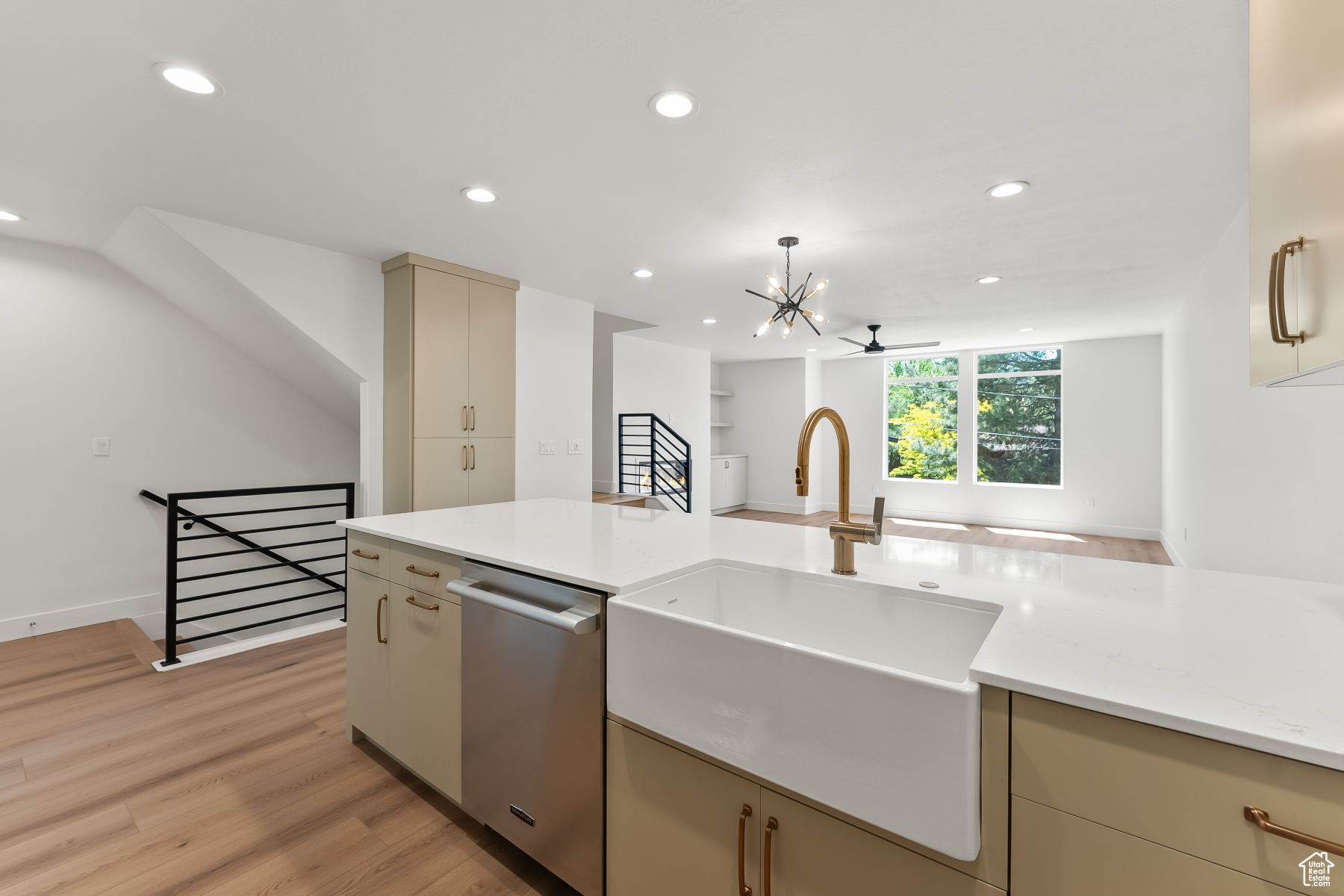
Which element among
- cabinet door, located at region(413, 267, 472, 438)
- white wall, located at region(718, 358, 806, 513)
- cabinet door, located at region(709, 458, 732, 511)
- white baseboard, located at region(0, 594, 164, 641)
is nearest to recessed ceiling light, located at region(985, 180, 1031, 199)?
cabinet door, located at region(413, 267, 472, 438)

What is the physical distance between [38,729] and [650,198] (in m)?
3.57

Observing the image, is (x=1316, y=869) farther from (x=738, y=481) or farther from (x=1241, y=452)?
(x=738, y=481)

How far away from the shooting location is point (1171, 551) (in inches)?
229

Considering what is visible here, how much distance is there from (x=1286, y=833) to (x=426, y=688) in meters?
1.99

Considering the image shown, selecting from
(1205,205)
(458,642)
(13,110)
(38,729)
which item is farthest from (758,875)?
(1205,205)

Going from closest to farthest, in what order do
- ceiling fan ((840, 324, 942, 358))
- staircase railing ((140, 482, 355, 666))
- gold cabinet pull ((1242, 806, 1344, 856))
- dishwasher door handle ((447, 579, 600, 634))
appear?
1. gold cabinet pull ((1242, 806, 1344, 856))
2. dishwasher door handle ((447, 579, 600, 634))
3. staircase railing ((140, 482, 355, 666))
4. ceiling fan ((840, 324, 942, 358))

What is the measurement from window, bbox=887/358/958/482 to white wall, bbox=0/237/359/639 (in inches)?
301

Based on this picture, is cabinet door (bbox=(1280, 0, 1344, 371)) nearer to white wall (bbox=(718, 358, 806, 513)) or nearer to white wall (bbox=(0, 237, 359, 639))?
white wall (bbox=(0, 237, 359, 639))

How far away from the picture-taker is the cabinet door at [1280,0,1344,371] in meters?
0.80

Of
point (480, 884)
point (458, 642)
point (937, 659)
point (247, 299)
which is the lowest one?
point (480, 884)

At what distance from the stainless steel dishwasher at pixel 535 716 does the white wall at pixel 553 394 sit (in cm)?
279

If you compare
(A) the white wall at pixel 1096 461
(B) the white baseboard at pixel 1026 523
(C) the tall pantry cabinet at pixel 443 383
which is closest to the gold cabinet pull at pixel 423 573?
(C) the tall pantry cabinet at pixel 443 383

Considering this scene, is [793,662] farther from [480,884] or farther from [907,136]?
[907,136]

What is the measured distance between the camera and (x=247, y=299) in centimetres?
337
